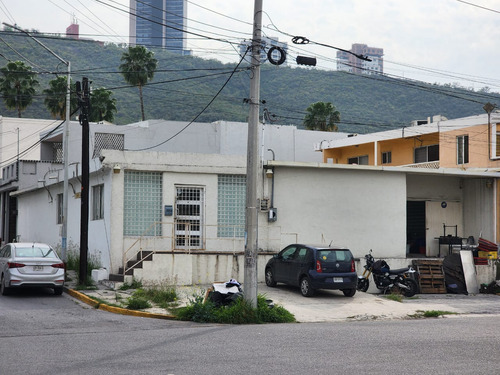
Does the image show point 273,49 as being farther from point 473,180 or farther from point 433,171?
point 473,180

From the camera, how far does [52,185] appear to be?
32.0 metres

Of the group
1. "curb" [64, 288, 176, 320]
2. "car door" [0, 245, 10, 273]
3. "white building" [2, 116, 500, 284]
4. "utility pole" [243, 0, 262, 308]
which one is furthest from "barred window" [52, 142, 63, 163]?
"utility pole" [243, 0, 262, 308]

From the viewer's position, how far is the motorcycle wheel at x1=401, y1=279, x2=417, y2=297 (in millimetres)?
22156

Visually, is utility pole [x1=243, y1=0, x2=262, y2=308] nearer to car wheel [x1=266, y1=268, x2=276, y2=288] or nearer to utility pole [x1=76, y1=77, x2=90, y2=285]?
car wheel [x1=266, y1=268, x2=276, y2=288]

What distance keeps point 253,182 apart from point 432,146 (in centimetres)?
2757

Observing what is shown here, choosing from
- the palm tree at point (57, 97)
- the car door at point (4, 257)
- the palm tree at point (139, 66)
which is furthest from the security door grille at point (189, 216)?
the palm tree at point (57, 97)

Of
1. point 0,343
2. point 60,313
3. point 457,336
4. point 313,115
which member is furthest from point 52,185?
point 313,115

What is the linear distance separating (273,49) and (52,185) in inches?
735

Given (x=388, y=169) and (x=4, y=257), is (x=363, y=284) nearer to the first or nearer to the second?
(x=388, y=169)

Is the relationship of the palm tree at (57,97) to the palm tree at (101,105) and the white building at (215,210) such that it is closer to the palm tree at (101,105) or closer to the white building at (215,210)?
the palm tree at (101,105)

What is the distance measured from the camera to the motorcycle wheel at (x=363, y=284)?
22.9m

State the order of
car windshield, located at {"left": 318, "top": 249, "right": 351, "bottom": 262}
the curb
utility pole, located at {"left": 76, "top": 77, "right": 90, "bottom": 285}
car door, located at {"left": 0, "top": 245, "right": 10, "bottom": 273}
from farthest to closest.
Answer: utility pole, located at {"left": 76, "top": 77, "right": 90, "bottom": 285} < car door, located at {"left": 0, "top": 245, "right": 10, "bottom": 273} < car windshield, located at {"left": 318, "top": 249, "right": 351, "bottom": 262} < the curb

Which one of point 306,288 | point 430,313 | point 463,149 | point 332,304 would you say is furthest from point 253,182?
point 463,149

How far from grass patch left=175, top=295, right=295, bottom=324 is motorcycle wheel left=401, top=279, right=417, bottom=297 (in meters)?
7.45
